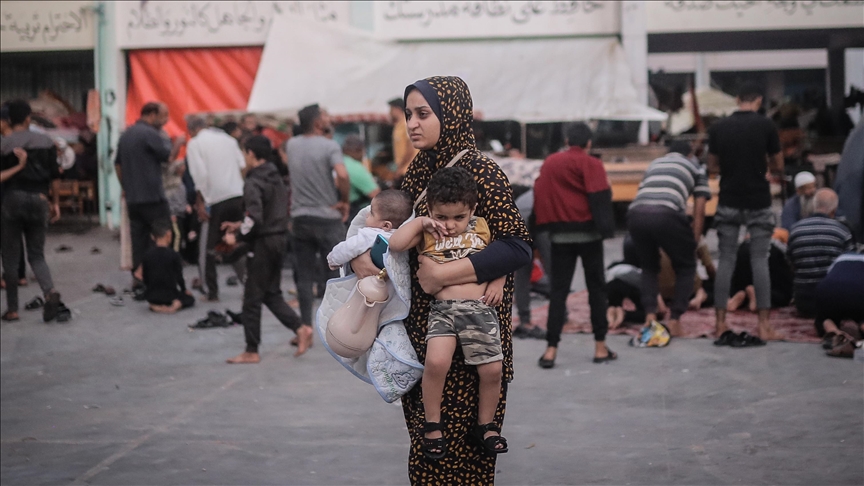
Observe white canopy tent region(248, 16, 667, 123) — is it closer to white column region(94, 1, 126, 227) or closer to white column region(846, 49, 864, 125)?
white column region(94, 1, 126, 227)

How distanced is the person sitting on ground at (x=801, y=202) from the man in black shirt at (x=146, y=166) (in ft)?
20.9

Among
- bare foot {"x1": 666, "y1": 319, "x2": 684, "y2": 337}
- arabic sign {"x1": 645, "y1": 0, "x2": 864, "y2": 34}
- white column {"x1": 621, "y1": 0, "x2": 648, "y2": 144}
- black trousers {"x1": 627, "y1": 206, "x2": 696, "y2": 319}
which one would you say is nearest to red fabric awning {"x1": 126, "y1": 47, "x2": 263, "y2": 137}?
white column {"x1": 621, "y1": 0, "x2": 648, "y2": 144}

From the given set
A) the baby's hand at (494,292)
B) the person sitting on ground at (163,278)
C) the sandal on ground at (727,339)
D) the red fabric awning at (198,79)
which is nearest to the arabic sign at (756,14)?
the red fabric awning at (198,79)

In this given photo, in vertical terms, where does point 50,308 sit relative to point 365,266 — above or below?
below

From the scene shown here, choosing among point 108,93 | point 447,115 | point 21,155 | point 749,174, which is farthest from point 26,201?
point 108,93

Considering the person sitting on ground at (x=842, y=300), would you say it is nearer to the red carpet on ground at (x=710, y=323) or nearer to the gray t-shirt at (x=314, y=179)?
the red carpet on ground at (x=710, y=323)

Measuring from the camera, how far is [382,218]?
3422 mm

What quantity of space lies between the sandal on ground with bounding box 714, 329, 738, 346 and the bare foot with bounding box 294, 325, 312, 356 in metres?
3.20

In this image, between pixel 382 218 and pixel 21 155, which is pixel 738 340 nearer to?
pixel 382 218

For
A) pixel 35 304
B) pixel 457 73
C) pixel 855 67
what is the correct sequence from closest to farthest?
pixel 35 304
pixel 457 73
pixel 855 67

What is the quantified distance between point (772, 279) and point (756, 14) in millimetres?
9703

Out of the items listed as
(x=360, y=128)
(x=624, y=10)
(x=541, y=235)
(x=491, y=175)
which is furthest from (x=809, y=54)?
(x=491, y=175)

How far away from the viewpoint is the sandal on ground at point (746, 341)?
7.87 m

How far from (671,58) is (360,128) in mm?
19692
